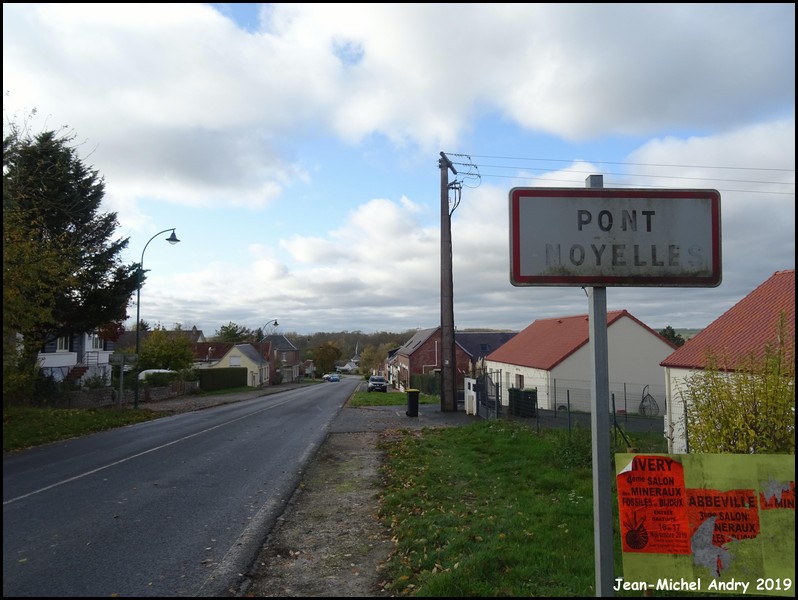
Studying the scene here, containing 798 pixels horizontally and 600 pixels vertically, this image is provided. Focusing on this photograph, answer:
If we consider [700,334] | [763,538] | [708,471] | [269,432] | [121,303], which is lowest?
[269,432]

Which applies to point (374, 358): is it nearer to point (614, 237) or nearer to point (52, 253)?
point (52, 253)

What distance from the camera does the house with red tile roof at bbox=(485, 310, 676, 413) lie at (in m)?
30.0

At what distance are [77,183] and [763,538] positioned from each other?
85.0 ft

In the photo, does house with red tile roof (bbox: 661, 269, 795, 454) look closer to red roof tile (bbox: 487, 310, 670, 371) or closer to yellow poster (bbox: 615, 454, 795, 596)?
yellow poster (bbox: 615, 454, 795, 596)

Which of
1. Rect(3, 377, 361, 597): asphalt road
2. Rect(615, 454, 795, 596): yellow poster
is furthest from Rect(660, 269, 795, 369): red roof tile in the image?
Rect(615, 454, 795, 596): yellow poster

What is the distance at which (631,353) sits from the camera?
3219cm

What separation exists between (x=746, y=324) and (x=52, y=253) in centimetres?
1973

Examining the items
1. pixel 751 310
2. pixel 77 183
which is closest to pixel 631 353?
pixel 751 310

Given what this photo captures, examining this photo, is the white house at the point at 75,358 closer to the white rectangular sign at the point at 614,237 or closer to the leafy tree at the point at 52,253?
the leafy tree at the point at 52,253

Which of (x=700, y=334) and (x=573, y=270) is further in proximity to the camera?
(x=700, y=334)

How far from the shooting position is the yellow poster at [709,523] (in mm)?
3715

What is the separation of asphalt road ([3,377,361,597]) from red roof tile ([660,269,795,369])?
38.2 ft

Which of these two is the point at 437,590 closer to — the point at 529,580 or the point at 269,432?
the point at 529,580

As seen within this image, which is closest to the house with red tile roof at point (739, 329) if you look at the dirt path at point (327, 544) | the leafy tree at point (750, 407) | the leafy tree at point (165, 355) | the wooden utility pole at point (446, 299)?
the wooden utility pole at point (446, 299)
